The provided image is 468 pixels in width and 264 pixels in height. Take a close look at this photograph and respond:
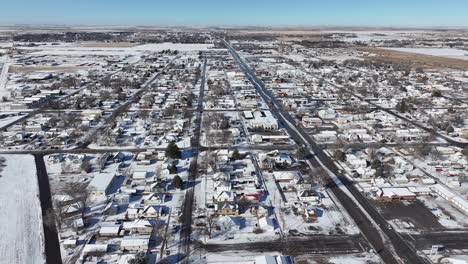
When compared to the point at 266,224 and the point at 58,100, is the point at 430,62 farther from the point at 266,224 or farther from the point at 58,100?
the point at 58,100

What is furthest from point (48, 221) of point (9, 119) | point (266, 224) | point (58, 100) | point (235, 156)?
point (58, 100)

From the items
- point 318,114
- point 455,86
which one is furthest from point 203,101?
point 455,86

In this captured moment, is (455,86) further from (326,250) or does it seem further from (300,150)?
(326,250)

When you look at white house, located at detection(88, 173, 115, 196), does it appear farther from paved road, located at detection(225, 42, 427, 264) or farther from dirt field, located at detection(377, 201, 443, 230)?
dirt field, located at detection(377, 201, 443, 230)

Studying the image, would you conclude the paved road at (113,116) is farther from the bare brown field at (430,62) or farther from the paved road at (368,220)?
the bare brown field at (430,62)

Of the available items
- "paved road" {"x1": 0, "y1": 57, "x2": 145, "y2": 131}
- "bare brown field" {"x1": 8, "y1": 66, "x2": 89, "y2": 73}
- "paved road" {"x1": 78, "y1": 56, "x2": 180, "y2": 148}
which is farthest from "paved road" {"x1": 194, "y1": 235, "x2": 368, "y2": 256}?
"bare brown field" {"x1": 8, "y1": 66, "x2": 89, "y2": 73}
